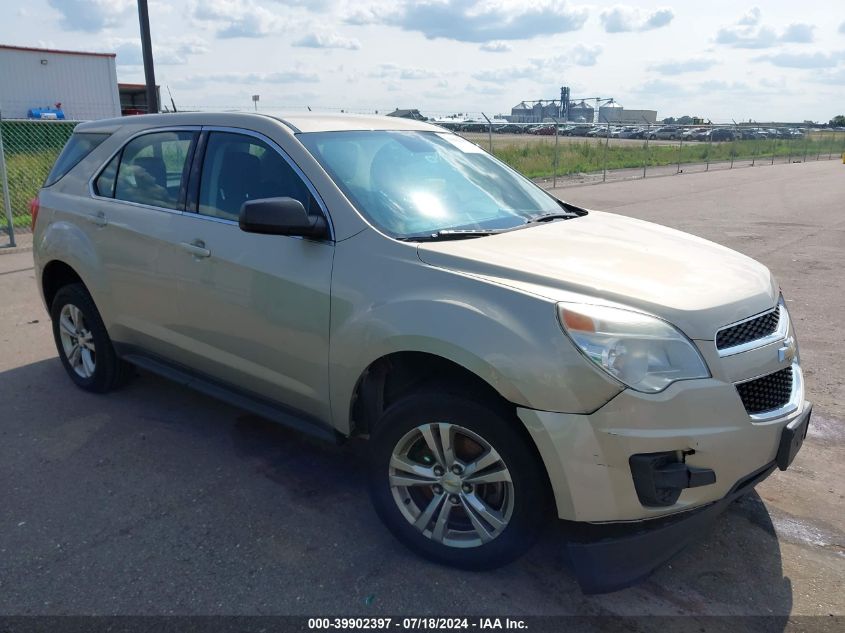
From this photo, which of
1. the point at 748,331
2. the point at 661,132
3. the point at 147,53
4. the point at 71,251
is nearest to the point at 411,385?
the point at 748,331

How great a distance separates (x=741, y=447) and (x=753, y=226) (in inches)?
465

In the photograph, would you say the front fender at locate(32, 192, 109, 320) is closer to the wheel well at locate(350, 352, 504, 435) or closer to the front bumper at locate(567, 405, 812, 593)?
the wheel well at locate(350, 352, 504, 435)

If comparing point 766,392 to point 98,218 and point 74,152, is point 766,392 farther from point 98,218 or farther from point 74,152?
point 74,152

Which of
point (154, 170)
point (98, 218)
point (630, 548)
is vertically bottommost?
point (630, 548)

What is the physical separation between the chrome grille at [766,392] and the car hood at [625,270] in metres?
0.25

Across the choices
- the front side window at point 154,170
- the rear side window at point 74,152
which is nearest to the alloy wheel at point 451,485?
the front side window at point 154,170

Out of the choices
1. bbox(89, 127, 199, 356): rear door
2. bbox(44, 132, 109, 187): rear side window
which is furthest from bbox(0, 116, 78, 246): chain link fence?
bbox(89, 127, 199, 356): rear door

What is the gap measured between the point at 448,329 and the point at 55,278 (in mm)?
3597

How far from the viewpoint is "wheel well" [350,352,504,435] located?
2.88 meters

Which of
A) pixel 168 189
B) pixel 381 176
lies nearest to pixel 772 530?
pixel 381 176

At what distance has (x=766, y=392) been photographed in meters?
2.78

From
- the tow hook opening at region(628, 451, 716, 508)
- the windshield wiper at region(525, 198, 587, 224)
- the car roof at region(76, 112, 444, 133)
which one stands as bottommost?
the tow hook opening at region(628, 451, 716, 508)

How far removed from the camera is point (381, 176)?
142 inches

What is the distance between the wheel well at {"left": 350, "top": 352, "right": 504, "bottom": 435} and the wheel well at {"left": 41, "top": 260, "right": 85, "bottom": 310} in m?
2.59
